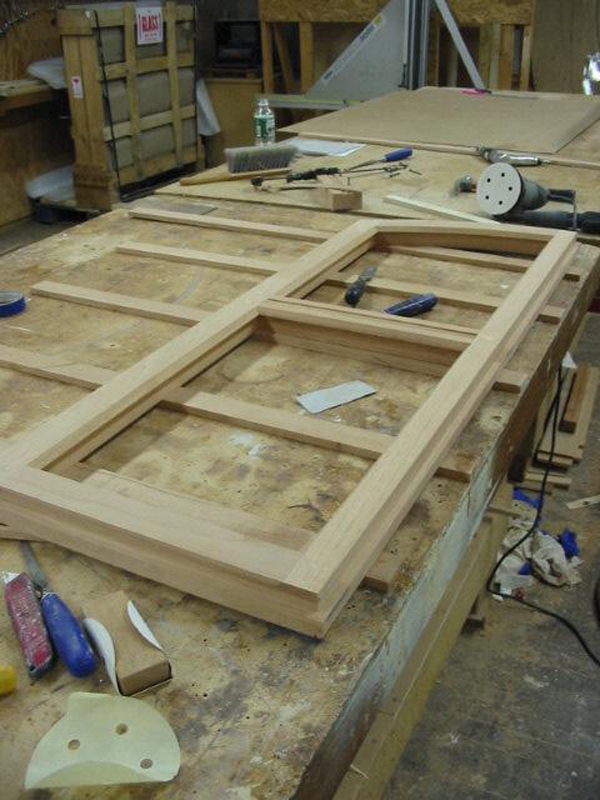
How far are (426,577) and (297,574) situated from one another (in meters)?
0.22

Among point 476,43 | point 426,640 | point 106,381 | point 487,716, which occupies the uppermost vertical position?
point 476,43

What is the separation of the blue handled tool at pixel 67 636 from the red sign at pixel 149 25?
5.04m

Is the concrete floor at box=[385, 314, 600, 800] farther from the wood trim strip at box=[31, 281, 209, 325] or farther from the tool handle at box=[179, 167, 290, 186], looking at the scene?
the tool handle at box=[179, 167, 290, 186]

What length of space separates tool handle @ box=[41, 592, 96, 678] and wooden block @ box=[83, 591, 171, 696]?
15 mm

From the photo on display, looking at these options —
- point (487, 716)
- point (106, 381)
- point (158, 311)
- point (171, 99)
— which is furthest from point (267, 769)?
point (171, 99)

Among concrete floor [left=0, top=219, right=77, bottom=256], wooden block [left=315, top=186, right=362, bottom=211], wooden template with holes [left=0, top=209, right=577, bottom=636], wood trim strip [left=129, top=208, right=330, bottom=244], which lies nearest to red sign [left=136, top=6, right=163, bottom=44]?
concrete floor [left=0, top=219, right=77, bottom=256]

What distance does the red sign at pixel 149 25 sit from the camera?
5141 mm

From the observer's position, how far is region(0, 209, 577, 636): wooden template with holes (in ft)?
3.01

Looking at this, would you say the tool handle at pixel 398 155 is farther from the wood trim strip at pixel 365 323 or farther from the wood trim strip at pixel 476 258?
the wood trim strip at pixel 365 323

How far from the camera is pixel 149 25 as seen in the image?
206 inches

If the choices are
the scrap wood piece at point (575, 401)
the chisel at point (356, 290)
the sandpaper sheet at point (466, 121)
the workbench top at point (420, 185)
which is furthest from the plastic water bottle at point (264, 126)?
the chisel at point (356, 290)

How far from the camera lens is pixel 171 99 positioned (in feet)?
18.7

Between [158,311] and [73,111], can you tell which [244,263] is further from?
[73,111]

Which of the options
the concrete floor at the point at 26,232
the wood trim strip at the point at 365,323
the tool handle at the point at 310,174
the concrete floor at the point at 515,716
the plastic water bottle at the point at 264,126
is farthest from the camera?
the concrete floor at the point at 26,232
